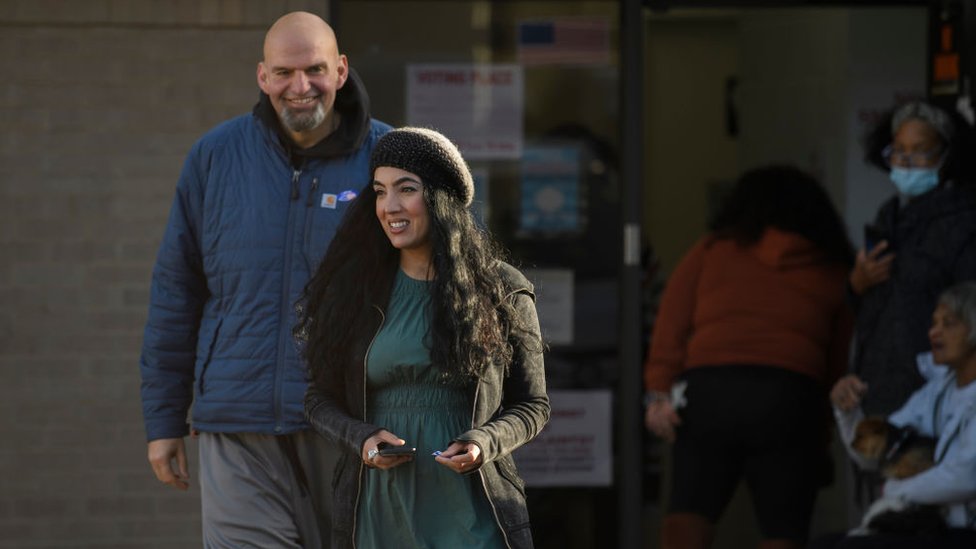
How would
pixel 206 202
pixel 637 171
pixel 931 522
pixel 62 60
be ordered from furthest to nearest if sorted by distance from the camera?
pixel 637 171 → pixel 62 60 → pixel 931 522 → pixel 206 202

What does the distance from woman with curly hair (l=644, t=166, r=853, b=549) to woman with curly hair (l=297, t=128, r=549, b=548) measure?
231 cm

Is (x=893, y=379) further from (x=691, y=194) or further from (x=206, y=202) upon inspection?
(x=691, y=194)

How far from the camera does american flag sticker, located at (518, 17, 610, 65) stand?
23.6 ft

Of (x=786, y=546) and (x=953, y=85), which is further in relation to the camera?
(x=953, y=85)

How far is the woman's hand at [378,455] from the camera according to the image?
3.72 m

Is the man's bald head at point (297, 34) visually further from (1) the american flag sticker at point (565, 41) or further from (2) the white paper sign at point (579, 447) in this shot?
(2) the white paper sign at point (579, 447)

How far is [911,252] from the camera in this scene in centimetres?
579

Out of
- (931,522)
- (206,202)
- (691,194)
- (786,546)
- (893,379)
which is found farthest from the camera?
(691,194)

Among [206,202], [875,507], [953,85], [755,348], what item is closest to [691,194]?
[953,85]

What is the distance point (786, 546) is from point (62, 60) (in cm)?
336

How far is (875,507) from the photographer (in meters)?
5.54

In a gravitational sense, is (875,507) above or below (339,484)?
below

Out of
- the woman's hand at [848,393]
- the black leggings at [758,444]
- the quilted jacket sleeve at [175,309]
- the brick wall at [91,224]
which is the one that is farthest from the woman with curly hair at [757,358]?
the quilted jacket sleeve at [175,309]

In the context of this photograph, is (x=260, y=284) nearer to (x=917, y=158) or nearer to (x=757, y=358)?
(x=757, y=358)
